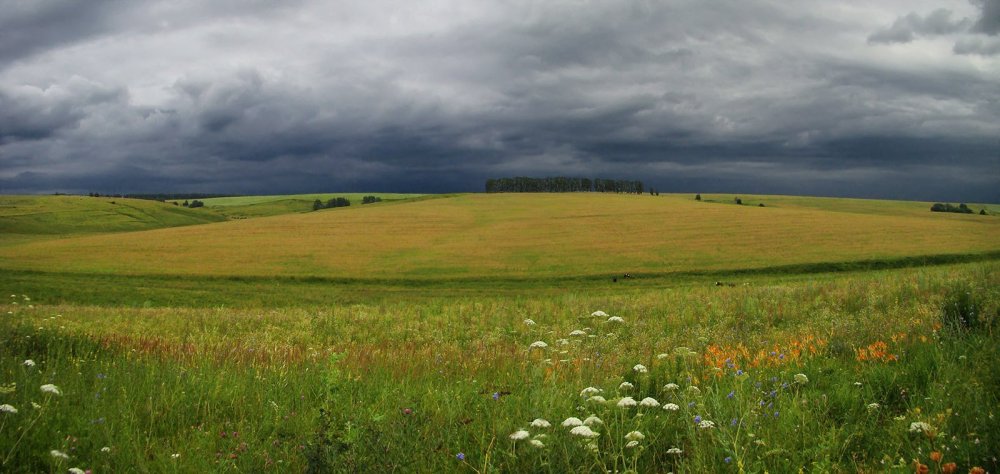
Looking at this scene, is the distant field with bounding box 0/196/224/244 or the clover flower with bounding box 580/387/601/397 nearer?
the clover flower with bounding box 580/387/601/397

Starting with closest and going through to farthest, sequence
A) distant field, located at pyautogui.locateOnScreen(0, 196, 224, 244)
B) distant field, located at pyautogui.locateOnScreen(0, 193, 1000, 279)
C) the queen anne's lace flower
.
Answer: the queen anne's lace flower
distant field, located at pyautogui.locateOnScreen(0, 193, 1000, 279)
distant field, located at pyautogui.locateOnScreen(0, 196, 224, 244)

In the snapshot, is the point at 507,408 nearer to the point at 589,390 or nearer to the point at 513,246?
the point at 589,390

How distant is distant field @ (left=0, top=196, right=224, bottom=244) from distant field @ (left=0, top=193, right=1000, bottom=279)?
5101 cm

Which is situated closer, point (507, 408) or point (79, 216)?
point (507, 408)

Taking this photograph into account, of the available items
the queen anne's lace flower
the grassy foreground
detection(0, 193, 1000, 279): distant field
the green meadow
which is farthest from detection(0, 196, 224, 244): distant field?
the queen anne's lace flower

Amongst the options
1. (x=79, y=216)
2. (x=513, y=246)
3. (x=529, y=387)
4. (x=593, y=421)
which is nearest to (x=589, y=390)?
(x=593, y=421)

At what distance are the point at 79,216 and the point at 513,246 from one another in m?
117

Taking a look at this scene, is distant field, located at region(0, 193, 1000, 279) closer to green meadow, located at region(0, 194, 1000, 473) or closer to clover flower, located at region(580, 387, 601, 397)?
green meadow, located at region(0, 194, 1000, 473)

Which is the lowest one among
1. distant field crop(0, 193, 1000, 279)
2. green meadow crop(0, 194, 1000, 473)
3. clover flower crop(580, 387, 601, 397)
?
distant field crop(0, 193, 1000, 279)

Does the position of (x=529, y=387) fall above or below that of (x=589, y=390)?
below

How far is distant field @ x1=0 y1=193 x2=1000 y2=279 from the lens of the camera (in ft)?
154

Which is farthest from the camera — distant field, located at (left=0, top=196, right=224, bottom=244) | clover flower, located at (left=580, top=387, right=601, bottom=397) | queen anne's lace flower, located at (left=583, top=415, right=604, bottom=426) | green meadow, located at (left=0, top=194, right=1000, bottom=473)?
distant field, located at (left=0, top=196, right=224, bottom=244)

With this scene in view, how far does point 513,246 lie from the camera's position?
5956 cm

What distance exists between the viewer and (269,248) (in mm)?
59750
